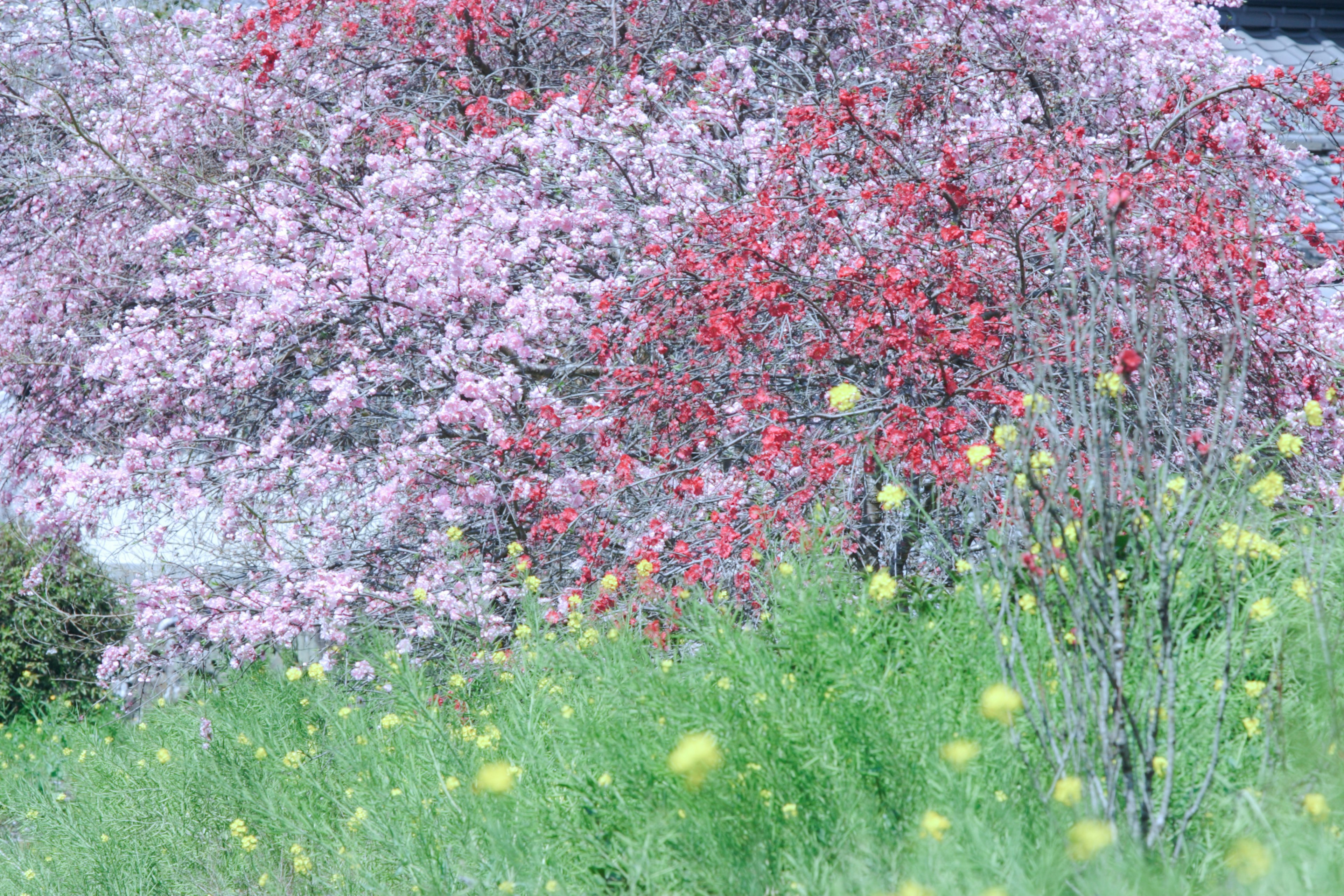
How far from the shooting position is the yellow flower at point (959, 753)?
2100mm

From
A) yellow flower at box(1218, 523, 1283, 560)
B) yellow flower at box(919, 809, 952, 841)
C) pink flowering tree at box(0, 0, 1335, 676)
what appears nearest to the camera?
yellow flower at box(919, 809, 952, 841)

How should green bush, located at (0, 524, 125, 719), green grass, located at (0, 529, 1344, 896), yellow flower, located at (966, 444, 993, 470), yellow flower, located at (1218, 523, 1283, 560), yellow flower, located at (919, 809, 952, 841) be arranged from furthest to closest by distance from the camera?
green bush, located at (0, 524, 125, 719) → yellow flower, located at (966, 444, 993, 470) → yellow flower, located at (1218, 523, 1283, 560) → green grass, located at (0, 529, 1344, 896) → yellow flower, located at (919, 809, 952, 841)

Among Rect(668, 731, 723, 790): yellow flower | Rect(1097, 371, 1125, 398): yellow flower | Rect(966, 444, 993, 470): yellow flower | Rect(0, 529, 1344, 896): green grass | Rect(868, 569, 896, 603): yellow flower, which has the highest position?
Rect(1097, 371, 1125, 398): yellow flower

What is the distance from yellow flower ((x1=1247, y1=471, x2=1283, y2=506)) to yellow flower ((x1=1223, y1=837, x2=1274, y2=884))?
3.13 ft

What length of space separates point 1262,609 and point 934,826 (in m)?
1.11

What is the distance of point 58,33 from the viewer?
836 centimetres

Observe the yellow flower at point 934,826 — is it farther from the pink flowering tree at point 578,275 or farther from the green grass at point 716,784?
the pink flowering tree at point 578,275

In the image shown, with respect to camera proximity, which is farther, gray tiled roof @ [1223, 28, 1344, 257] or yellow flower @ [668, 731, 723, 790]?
gray tiled roof @ [1223, 28, 1344, 257]

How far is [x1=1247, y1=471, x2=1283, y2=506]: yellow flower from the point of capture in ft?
8.86

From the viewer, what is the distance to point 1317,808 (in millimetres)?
1955

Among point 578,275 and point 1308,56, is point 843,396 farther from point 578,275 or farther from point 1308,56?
point 1308,56

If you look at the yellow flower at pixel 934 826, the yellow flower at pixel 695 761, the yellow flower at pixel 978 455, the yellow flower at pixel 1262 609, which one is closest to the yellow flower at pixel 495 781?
the yellow flower at pixel 695 761

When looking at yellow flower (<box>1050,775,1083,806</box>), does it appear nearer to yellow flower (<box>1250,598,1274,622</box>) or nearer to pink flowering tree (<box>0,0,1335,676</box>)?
yellow flower (<box>1250,598,1274,622</box>)

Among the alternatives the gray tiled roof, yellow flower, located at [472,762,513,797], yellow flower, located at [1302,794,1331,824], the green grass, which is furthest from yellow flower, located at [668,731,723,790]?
the gray tiled roof
